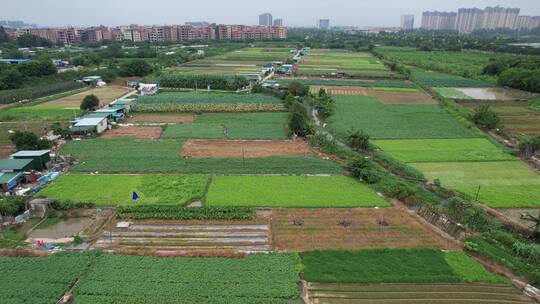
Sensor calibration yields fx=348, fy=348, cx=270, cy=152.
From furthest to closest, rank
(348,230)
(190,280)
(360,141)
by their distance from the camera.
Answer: (360,141) → (348,230) → (190,280)

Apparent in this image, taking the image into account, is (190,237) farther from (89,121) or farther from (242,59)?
(242,59)

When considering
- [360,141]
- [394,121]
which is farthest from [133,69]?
[360,141]

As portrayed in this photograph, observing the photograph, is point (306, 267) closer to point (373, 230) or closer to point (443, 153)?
point (373, 230)

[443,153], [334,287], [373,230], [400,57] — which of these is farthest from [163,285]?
[400,57]

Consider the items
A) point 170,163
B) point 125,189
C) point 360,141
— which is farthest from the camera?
point 360,141

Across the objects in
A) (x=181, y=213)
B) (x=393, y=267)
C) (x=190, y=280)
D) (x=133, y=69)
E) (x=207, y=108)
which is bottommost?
(x=190, y=280)

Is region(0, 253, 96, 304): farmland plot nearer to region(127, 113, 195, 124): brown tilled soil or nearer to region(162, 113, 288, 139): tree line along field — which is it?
region(162, 113, 288, 139): tree line along field
